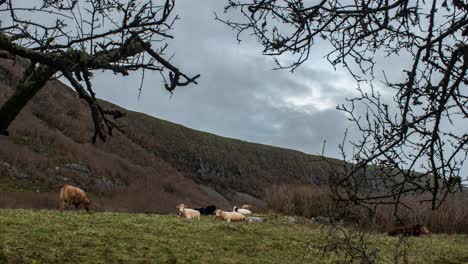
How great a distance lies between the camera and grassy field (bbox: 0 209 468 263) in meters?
6.33

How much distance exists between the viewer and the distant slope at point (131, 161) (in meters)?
25.4

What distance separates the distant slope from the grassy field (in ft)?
11.0

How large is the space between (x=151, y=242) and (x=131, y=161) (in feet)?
100

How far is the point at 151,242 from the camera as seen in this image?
7.43 m

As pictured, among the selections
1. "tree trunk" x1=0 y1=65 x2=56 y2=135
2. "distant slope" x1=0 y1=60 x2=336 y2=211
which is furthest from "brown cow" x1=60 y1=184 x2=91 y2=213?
"distant slope" x1=0 y1=60 x2=336 y2=211

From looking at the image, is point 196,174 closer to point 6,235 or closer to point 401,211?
point 401,211

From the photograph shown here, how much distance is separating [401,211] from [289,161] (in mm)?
43052

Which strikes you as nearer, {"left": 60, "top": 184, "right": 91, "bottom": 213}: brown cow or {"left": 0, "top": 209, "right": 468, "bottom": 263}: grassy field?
{"left": 0, "top": 209, "right": 468, "bottom": 263}: grassy field

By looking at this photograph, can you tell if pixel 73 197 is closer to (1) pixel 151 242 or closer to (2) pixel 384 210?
(1) pixel 151 242

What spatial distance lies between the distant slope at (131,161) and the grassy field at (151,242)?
3.35 meters

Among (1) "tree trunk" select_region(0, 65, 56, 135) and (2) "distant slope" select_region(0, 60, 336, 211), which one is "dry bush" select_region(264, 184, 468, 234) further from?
(1) "tree trunk" select_region(0, 65, 56, 135)

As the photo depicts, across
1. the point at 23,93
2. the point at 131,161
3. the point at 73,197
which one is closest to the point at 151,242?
the point at 23,93

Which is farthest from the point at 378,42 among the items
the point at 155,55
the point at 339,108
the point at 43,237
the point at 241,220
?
the point at 241,220

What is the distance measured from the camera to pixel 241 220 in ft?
38.0
